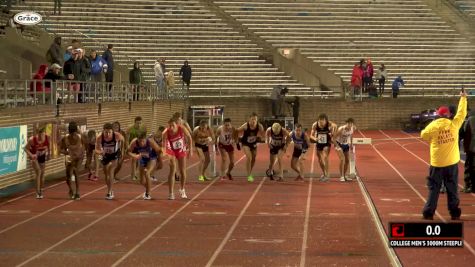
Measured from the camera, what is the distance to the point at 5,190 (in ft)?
68.2

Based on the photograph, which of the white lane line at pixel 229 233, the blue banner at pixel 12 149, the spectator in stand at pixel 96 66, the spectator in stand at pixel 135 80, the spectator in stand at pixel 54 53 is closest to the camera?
the white lane line at pixel 229 233

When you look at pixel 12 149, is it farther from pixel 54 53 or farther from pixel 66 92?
pixel 54 53

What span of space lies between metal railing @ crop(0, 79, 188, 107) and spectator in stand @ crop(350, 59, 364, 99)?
33.7 feet

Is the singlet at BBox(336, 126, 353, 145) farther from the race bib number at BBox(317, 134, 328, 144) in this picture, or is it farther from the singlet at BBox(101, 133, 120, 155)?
the singlet at BBox(101, 133, 120, 155)

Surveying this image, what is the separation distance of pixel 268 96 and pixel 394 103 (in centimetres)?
577

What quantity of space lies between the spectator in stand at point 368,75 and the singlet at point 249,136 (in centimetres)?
2001

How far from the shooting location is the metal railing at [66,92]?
21.4m

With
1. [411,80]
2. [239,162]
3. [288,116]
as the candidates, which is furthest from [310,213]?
[411,80]

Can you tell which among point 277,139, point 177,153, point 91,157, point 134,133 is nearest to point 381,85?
point 277,139

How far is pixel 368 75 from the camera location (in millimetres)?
44125

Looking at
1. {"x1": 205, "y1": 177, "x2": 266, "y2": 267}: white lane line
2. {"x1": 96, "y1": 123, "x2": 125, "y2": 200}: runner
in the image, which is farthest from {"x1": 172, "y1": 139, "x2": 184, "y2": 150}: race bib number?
{"x1": 205, "y1": 177, "x2": 266, "y2": 267}: white lane line

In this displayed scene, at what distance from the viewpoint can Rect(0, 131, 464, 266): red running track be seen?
1238cm

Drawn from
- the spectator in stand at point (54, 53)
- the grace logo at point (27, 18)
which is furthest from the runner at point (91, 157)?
the grace logo at point (27, 18)

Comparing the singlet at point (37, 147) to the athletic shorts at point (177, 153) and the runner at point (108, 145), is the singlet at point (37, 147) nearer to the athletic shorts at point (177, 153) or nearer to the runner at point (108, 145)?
the runner at point (108, 145)
